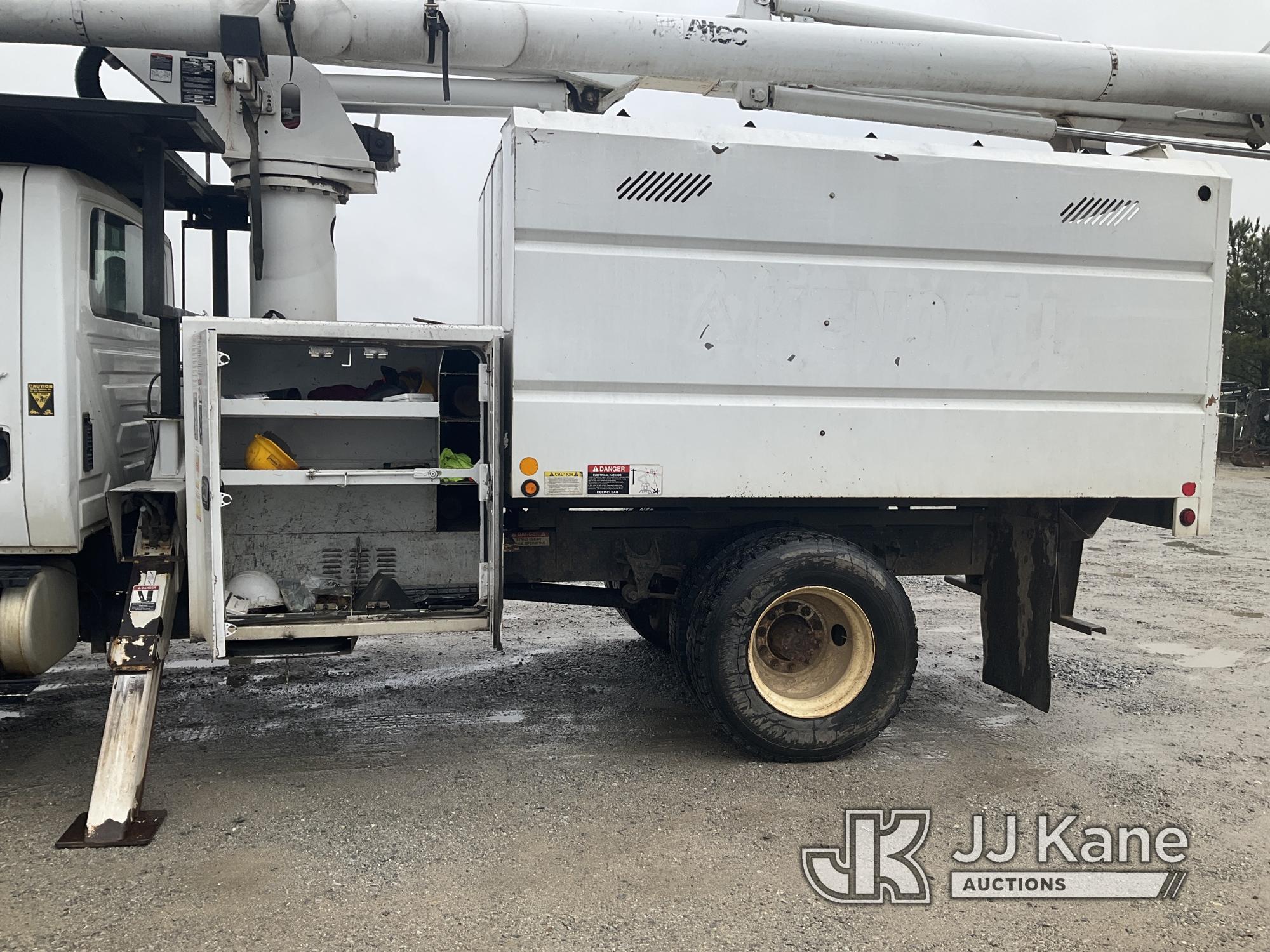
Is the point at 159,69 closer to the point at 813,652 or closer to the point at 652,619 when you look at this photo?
the point at 652,619

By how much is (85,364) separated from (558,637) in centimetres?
374

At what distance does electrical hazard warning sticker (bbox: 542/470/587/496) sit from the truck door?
7.09 ft

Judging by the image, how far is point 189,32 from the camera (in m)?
4.39

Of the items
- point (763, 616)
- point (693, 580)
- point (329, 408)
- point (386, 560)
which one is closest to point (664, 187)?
point (329, 408)

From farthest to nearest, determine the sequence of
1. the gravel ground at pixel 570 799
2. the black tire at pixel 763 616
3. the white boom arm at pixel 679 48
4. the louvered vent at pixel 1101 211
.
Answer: the louvered vent at pixel 1101 211
the black tire at pixel 763 616
the white boom arm at pixel 679 48
the gravel ground at pixel 570 799

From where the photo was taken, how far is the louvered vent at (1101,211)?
484cm

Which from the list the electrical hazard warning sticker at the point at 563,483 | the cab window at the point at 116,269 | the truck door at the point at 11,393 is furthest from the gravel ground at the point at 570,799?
the cab window at the point at 116,269

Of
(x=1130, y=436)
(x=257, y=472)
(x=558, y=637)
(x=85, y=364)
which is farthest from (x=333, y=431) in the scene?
(x=1130, y=436)

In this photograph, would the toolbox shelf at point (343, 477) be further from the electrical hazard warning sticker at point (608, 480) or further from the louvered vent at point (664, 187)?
the louvered vent at point (664, 187)

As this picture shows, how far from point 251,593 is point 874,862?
293 cm

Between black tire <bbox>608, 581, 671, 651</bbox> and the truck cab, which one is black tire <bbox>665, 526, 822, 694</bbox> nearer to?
black tire <bbox>608, 581, 671, 651</bbox>

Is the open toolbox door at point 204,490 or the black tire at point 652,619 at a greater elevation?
the open toolbox door at point 204,490

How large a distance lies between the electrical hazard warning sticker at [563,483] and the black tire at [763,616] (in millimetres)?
810

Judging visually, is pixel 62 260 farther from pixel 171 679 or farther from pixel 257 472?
pixel 171 679
